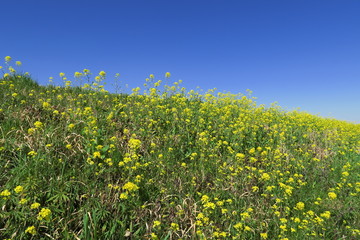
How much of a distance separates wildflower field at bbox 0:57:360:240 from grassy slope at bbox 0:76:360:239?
0.02m

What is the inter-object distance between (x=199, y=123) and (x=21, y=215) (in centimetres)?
519

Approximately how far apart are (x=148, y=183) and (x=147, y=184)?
2.5 inches

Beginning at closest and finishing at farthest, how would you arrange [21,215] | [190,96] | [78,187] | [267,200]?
[21,215]
[78,187]
[267,200]
[190,96]

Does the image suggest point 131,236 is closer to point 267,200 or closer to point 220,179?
point 220,179

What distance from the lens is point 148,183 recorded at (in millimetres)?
3547

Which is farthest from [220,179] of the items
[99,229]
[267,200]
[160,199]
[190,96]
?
[190,96]

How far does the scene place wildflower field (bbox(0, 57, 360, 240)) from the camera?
282cm

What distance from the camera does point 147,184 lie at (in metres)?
3.59

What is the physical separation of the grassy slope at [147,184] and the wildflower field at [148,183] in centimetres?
2

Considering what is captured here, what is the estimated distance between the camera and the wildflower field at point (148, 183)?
2.82 meters

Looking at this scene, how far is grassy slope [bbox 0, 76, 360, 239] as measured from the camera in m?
2.83

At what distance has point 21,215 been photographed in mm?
2572

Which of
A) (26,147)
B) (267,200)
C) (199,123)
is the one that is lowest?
(267,200)

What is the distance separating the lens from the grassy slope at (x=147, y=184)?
283 centimetres
